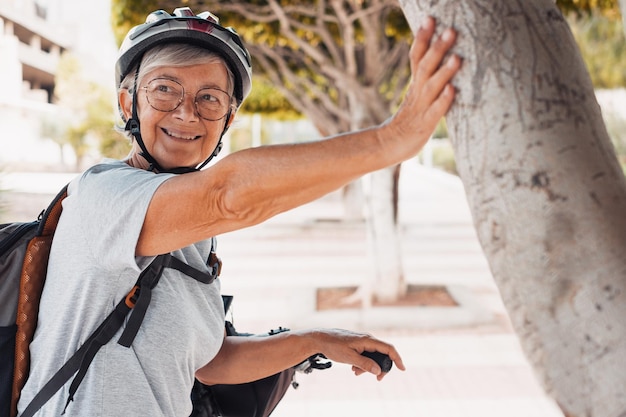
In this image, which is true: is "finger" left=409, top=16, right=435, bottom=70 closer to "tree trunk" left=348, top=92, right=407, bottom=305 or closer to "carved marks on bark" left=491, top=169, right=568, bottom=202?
"carved marks on bark" left=491, top=169, right=568, bottom=202

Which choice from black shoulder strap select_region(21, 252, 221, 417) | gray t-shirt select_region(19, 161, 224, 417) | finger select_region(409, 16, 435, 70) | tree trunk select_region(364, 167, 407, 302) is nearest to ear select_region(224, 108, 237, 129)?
gray t-shirt select_region(19, 161, 224, 417)

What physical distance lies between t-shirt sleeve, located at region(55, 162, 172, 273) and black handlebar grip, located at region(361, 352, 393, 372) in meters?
0.86

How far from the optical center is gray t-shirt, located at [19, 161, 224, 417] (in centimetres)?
151

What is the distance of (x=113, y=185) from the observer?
1.54 metres

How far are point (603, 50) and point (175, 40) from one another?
28.3 meters

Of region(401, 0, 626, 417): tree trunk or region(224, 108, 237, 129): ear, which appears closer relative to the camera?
region(401, 0, 626, 417): tree trunk

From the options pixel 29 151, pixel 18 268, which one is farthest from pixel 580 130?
pixel 29 151

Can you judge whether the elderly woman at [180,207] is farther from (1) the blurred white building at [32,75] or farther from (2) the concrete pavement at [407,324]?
(1) the blurred white building at [32,75]

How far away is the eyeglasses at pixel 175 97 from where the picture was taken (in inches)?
75.7

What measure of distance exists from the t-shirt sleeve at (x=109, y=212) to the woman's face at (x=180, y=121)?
1.13 ft

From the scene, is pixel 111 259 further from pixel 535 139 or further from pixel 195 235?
pixel 535 139

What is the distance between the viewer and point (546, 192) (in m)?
1.06

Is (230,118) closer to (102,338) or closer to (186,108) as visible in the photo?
(186,108)

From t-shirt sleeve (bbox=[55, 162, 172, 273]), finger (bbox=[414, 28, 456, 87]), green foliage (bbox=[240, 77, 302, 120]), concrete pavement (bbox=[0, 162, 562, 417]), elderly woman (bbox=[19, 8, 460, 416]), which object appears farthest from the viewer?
green foliage (bbox=[240, 77, 302, 120])
